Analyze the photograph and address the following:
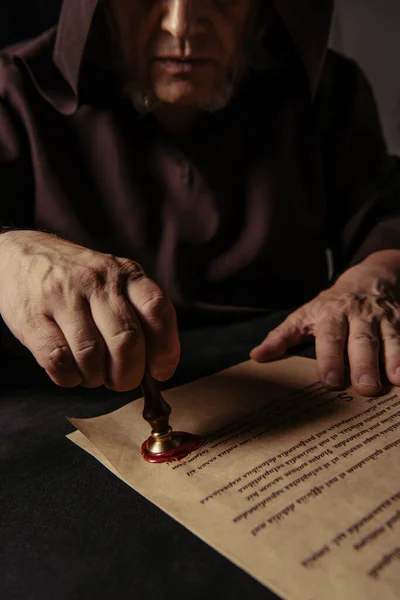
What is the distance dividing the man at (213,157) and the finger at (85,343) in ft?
0.88

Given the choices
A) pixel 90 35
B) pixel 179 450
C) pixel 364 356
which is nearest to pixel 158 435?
pixel 179 450

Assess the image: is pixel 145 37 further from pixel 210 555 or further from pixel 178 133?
pixel 210 555

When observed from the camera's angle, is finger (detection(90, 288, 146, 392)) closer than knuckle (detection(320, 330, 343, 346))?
Yes

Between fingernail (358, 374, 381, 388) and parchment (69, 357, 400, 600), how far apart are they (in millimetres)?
15

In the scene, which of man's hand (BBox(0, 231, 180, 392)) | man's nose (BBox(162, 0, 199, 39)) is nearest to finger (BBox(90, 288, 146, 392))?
man's hand (BBox(0, 231, 180, 392))

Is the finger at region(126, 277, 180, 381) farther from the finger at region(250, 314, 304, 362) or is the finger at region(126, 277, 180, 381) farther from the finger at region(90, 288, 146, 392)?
the finger at region(250, 314, 304, 362)

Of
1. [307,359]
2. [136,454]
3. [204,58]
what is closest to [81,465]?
[136,454]

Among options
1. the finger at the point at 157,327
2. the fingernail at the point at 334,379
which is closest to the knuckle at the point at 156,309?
the finger at the point at 157,327

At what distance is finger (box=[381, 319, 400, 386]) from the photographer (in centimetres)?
58

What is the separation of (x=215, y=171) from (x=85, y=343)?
57 cm

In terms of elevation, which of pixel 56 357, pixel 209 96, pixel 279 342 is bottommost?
pixel 279 342

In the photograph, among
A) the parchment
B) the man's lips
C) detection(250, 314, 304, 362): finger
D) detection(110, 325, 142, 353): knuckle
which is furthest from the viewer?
the man's lips

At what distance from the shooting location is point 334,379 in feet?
1.91

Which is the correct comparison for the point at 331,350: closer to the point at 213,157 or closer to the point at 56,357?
the point at 56,357
